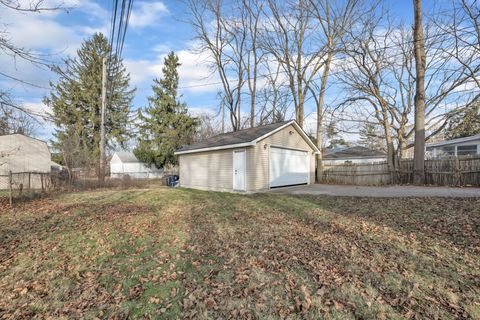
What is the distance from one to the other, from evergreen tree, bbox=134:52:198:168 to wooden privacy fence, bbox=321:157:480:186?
1616cm

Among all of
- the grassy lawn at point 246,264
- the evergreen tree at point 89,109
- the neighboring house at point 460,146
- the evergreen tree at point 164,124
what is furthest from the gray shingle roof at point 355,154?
the evergreen tree at point 89,109

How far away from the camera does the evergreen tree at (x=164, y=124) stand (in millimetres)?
26344

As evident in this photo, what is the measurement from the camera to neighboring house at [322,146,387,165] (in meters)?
26.8

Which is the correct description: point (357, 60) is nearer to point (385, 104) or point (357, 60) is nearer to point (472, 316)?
point (385, 104)

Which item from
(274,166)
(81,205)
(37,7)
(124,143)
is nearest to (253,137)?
(274,166)

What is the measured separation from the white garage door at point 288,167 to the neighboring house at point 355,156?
13045 millimetres

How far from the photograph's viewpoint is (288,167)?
13227 mm

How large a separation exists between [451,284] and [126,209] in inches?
294

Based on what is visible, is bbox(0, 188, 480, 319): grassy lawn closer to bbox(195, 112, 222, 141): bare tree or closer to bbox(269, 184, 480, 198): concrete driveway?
bbox(269, 184, 480, 198): concrete driveway

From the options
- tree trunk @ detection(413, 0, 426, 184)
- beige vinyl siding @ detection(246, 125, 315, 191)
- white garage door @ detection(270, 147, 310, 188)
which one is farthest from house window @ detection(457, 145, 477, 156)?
beige vinyl siding @ detection(246, 125, 315, 191)

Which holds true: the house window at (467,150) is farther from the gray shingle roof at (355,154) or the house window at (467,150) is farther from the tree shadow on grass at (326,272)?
the tree shadow on grass at (326,272)

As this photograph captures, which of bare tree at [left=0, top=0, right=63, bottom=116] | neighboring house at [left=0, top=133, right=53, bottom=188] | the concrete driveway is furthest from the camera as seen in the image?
neighboring house at [left=0, top=133, right=53, bottom=188]

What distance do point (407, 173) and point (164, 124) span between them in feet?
72.3

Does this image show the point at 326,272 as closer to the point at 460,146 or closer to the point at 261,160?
the point at 261,160
